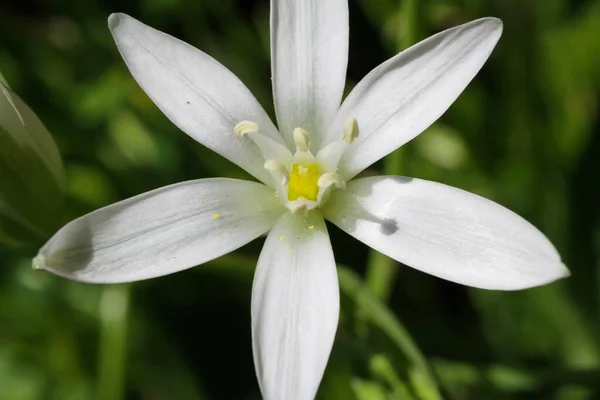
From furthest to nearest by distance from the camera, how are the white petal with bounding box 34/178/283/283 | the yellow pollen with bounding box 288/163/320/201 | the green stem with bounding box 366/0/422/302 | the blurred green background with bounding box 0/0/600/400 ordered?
the blurred green background with bounding box 0/0/600/400 → the green stem with bounding box 366/0/422/302 → the yellow pollen with bounding box 288/163/320/201 → the white petal with bounding box 34/178/283/283

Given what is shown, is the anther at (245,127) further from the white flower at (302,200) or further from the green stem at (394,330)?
the green stem at (394,330)

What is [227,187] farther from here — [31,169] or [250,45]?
[250,45]

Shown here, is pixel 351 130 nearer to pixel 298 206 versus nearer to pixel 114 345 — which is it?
pixel 298 206

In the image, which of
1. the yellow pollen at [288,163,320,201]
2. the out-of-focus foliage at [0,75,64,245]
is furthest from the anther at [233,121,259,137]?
the out-of-focus foliage at [0,75,64,245]

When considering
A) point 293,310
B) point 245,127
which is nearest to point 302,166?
point 245,127

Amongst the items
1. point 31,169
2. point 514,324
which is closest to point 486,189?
point 514,324

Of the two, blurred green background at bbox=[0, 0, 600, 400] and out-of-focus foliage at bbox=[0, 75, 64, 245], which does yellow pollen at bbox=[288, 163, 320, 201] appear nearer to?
out-of-focus foliage at bbox=[0, 75, 64, 245]
